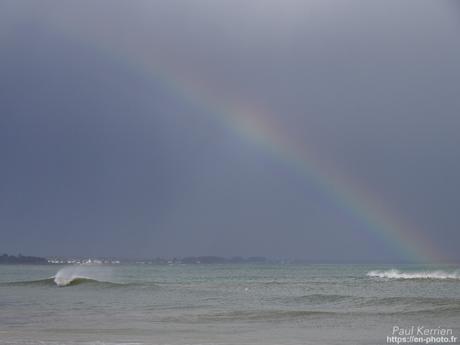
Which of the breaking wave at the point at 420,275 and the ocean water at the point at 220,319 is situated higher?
the breaking wave at the point at 420,275

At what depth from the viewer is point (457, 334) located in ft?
68.7

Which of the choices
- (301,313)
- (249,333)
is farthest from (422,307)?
(249,333)

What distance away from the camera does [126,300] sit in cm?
3909

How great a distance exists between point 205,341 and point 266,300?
18.8 m

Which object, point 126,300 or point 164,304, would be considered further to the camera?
point 126,300

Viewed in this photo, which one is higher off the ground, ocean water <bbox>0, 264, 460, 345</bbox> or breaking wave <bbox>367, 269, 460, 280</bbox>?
breaking wave <bbox>367, 269, 460, 280</bbox>

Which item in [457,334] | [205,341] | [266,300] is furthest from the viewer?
[266,300]

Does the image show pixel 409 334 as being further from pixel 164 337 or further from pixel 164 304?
pixel 164 304

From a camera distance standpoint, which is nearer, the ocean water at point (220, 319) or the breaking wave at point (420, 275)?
the ocean water at point (220, 319)

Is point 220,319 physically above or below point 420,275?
below

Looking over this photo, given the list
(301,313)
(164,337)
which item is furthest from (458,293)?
(164,337)

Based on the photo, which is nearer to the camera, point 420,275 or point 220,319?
point 220,319

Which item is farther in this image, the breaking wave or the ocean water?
the breaking wave

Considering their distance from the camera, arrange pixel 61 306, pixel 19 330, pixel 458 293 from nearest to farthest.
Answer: pixel 19 330, pixel 61 306, pixel 458 293
